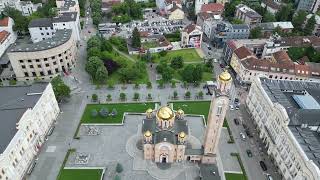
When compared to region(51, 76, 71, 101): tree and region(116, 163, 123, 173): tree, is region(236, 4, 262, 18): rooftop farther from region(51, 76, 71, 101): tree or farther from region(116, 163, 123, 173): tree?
region(116, 163, 123, 173): tree

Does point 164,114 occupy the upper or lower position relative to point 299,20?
upper

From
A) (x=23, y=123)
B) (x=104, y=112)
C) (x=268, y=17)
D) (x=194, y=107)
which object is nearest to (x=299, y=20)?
(x=268, y=17)

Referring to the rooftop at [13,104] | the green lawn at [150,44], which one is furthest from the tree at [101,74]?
the green lawn at [150,44]

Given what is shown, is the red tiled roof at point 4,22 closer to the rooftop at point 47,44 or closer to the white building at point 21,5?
the white building at point 21,5

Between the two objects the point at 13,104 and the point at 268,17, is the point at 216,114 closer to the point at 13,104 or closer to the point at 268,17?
the point at 13,104

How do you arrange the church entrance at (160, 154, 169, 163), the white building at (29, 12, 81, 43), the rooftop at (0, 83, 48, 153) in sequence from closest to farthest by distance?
the rooftop at (0, 83, 48, 153)
the church entrance at (160, 154, 169, 163)
the white building at (29, 12, 81, 43)

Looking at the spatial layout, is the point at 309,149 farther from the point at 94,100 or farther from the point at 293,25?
the point at 293,25

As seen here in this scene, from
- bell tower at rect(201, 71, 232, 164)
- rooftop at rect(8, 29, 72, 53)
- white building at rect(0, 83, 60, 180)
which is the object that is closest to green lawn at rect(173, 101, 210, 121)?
bell tower at rect(201, 71, 232, 164)
